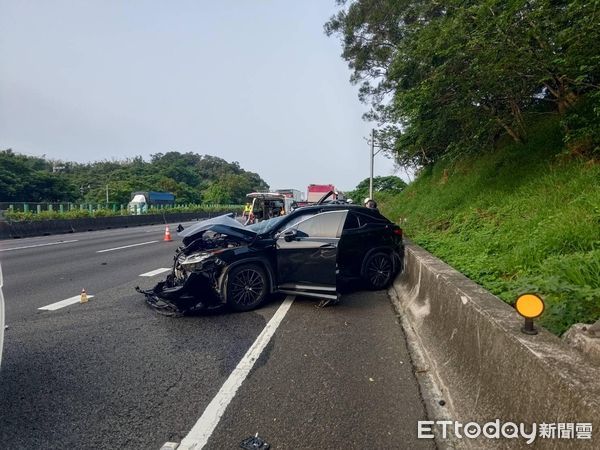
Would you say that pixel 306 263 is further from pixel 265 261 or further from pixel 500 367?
pixel 500 367

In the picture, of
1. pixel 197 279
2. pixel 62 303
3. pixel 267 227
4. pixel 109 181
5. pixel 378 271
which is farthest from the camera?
pixel 109 181

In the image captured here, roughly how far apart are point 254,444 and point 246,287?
3334 millimetres

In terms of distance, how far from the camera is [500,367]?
2.53 meters

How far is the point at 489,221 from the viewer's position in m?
8.15

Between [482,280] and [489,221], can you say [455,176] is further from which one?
[482,280]

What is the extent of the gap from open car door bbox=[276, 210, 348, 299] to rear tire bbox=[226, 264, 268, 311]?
324 millimetres

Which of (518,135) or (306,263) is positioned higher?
(518,135)

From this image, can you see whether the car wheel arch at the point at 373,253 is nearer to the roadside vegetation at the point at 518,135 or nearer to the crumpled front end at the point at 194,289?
the roadside vegetation at the point at 518,135

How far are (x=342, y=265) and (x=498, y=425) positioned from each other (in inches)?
173

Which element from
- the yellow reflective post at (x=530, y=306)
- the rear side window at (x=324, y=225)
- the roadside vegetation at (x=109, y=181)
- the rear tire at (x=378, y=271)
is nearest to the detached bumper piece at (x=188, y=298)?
the rear side window at (x=324, y=225)

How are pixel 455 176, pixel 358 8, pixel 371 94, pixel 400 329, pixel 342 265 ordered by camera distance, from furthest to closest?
pixel 371 94, pixel 358 8, pixel 455 176, pixel 342 265, pixel 400 329

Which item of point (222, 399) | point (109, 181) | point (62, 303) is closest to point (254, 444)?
point (222, 399)

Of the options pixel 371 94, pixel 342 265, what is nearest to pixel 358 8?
pixel 371 94
